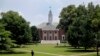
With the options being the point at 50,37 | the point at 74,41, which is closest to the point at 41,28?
the point at 50,37

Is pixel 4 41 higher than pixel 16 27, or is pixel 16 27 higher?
pixel 16 27

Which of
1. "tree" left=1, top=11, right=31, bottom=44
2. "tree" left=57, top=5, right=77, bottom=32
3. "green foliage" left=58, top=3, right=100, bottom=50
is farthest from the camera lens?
"tree" left=57, top=5, right=77, bottom=32

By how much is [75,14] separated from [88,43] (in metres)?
30.4

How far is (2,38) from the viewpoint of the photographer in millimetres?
57781

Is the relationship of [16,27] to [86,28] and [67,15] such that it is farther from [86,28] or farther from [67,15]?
[67,15]

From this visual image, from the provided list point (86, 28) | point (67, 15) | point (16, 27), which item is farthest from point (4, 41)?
point (67, 15)

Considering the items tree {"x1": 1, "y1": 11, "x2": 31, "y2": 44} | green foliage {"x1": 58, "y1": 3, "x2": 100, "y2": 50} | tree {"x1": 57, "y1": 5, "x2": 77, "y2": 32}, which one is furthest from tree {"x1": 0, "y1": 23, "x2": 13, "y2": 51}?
tree {"x1": 57, "y1": 5, "x2": 77, "y2": 32}

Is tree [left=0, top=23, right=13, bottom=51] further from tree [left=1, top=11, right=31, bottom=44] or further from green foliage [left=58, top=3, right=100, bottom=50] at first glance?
green foliage [left=58, top=3, right=100, bottom=50]

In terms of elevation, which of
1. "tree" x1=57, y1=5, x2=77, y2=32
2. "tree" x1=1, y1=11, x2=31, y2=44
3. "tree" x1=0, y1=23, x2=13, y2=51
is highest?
"tree" x1=57, y1=5, x2=77, y2=32

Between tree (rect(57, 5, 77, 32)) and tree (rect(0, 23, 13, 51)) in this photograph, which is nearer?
tree (rect(0, 23, 13, 51))

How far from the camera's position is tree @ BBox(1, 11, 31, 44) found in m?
67.8

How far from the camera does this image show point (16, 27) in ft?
224

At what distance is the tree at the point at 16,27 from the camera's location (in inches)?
2667

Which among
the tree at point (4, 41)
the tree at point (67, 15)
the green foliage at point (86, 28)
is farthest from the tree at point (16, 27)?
the tree at point (67, 15)
